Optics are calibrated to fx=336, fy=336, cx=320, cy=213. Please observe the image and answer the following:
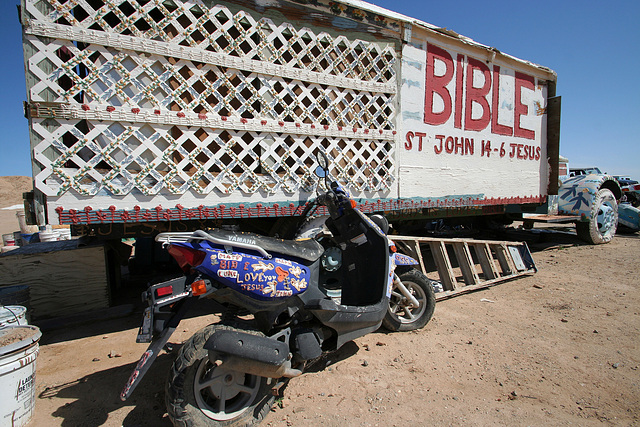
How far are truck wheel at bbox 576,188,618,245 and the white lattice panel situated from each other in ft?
20.7

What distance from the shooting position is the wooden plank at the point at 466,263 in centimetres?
480

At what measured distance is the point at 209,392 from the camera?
213cm

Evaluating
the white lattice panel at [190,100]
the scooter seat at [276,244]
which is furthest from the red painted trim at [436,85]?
the scooter seat at [276,244]

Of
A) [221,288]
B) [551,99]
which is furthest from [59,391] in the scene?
[551,99]

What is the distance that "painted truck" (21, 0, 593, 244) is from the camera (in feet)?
9.55

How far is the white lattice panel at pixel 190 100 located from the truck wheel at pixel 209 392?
6.03ft

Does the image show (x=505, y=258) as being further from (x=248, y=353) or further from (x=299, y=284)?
(x=248, y=353)

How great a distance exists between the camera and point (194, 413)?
75.3 inches

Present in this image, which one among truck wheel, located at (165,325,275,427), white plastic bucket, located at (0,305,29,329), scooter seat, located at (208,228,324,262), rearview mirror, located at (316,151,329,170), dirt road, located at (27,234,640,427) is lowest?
dirt road, located at (27,234,640,427)

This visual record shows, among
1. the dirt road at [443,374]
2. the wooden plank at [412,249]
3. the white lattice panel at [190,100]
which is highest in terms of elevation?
the white lattice panel at [190,100]

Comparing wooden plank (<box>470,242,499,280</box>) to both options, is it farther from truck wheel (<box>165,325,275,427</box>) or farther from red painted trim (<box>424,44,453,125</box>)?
truck wheel (<box>165,325,275,427</box>)

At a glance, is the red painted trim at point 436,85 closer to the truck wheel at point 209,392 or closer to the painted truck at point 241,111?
the painted truck at point 241,111

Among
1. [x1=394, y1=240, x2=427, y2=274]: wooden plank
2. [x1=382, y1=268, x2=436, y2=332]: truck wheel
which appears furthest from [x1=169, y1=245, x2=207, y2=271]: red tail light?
[x1=394, y1=240, x2=427, y2=274]: wooden plank

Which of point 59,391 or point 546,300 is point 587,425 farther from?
point 59,391
